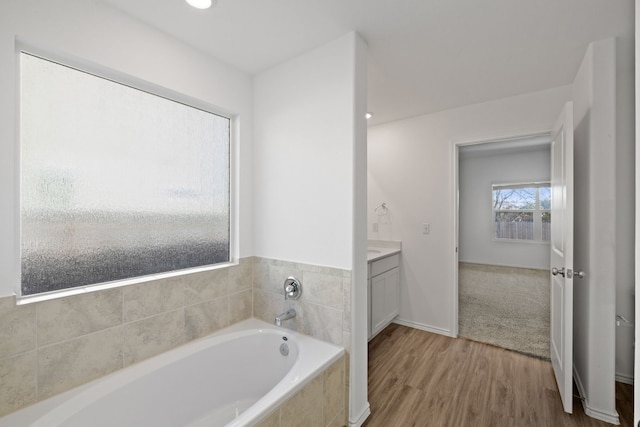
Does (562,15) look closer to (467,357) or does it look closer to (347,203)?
(347,203)

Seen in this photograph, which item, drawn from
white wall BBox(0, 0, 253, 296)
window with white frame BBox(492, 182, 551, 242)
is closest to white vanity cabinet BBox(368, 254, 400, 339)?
white wall BBox(0, 0, 253, 296)

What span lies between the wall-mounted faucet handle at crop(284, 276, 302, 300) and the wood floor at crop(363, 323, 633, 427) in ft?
3.02

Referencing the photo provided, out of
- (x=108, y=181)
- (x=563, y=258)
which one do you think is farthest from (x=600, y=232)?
(x=108, y=181)

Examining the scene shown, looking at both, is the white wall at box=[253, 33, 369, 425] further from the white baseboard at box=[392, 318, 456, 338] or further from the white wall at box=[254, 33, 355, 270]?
the white baseboard at box=[392, 318, 456, 338]

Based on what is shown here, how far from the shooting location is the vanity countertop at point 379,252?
275cm

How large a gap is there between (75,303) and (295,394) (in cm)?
120

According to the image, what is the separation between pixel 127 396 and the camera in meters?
1.46

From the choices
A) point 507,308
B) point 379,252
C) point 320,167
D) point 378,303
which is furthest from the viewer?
point 507,308

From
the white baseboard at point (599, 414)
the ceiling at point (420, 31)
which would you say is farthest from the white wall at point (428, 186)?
the white baseboard at point (599, 414)

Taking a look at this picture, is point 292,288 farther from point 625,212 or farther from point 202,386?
point 625,212

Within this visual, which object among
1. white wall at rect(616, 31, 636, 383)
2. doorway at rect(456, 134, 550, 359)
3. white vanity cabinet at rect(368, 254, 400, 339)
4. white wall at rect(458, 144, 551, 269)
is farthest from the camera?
white wall at rect(458, 144, 551, 269)

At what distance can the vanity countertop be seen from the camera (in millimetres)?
2754

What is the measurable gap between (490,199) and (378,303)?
4.78 m

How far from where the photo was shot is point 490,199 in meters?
6.18
